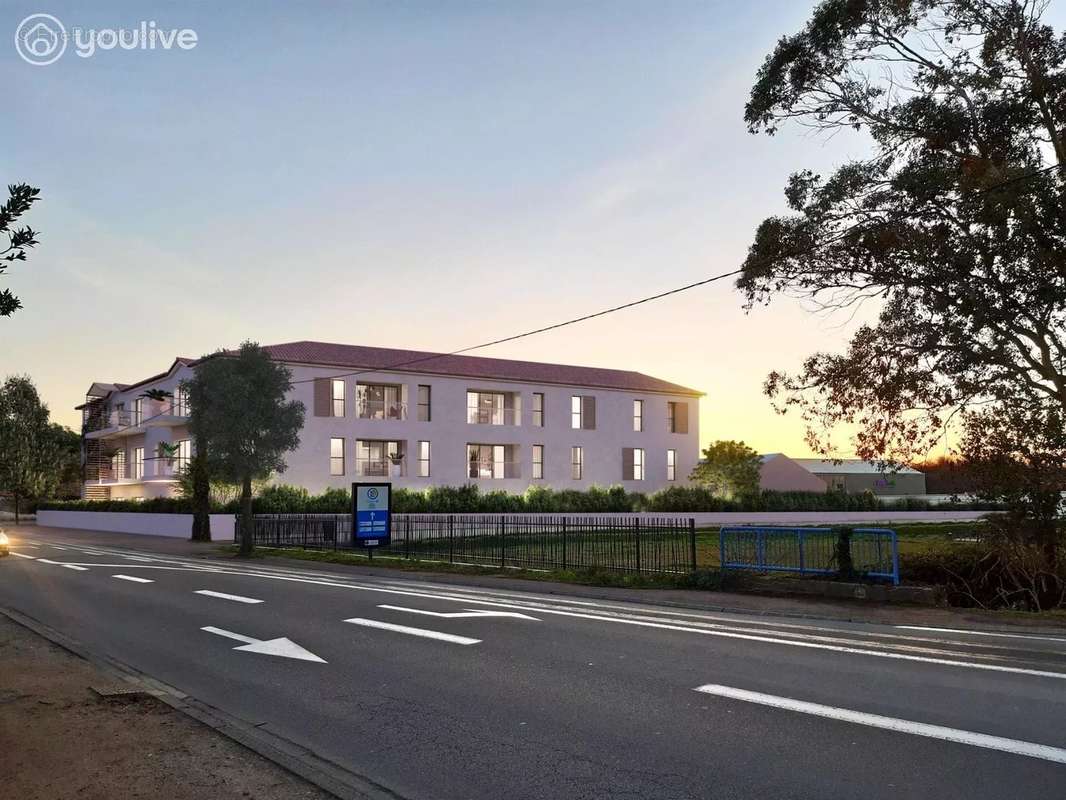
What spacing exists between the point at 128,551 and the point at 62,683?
25.4 metres

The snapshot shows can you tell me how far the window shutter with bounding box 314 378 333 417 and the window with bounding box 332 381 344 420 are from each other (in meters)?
0.37

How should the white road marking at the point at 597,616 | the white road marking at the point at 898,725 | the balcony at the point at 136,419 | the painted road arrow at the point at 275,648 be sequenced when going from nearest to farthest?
the white road marking at the point at 898,725 < the white road marking at the point at 597,616 < the painted road arrow at the point at 275,648 < the balcony at the point at 136,419

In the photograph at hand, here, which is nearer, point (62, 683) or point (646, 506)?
point (62, 683)

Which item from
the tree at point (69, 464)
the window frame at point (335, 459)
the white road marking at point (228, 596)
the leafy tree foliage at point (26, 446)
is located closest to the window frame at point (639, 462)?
the window frame at point (335, 459)

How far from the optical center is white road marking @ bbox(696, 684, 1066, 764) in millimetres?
5930

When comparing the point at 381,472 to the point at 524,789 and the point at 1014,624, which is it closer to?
the point at 1014,624

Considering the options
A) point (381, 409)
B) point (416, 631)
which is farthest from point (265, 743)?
point (381, 409)

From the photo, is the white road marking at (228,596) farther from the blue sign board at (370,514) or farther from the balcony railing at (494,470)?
the balcony railing at (494,470)

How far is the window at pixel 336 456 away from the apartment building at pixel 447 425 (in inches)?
A: 4.1

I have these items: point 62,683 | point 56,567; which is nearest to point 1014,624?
point 62,683

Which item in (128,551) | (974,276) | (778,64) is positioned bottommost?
(128,551)

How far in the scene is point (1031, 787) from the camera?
5.20 m

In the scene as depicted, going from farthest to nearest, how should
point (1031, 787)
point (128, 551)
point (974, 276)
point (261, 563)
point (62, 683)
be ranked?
point (128, 551) < point (261, 563) < point (974, 276) < point (62, 683) < point (1031, 787)

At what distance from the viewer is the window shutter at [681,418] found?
59.1 m
